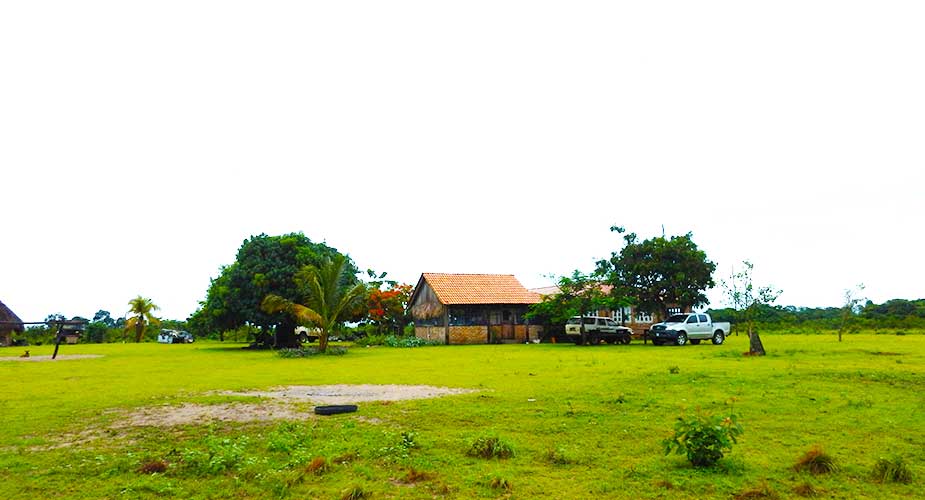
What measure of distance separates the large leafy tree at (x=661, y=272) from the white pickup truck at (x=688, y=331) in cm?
359

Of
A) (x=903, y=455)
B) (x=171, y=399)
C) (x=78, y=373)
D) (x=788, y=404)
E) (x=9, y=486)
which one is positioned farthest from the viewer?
(x=78, y=373)

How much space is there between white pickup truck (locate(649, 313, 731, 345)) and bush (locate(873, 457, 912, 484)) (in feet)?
89.9

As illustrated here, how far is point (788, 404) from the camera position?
10.0 metres

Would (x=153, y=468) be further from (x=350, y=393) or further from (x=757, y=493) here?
(x=350, y=393)

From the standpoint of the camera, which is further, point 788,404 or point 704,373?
point 704,373

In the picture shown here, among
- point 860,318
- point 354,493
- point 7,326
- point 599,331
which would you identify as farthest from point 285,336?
point 860,318

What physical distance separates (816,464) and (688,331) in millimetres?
27823

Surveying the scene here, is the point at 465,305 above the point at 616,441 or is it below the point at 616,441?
above

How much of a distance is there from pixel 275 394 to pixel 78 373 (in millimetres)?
9829

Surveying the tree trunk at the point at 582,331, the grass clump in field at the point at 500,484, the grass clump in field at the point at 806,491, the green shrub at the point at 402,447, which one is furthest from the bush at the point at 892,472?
the tree trunk at the point at 582,331

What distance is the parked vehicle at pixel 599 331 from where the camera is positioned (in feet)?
114

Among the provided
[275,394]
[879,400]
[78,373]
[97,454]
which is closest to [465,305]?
[78,373]

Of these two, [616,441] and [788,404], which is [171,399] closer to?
[616,441]

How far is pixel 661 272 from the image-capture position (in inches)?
1462
